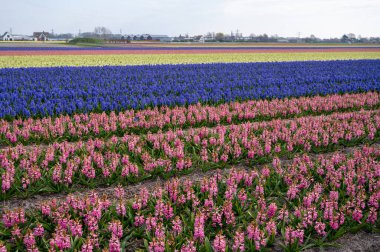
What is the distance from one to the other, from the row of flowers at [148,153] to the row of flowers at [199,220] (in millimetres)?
1136

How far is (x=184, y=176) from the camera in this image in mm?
9430

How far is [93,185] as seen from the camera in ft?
28.0

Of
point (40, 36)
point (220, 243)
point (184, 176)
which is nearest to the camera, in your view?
point (220, 243)

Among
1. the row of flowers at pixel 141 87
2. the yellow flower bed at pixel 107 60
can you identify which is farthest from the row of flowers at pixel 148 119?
the yellow flower bed at pixel 107 60

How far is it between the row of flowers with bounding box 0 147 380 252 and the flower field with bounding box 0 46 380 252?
25mm

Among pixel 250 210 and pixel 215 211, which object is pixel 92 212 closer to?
pixel 215 211

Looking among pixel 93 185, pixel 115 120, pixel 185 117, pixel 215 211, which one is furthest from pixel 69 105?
pixel 215 211

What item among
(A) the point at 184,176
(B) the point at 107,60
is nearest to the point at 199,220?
(A) the point at 184,176

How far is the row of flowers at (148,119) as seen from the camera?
1209 centimetres

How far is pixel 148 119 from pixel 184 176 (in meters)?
5.50

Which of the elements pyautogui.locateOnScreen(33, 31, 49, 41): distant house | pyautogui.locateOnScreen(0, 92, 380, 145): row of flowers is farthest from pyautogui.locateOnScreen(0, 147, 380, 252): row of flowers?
pyautogui.locateOnScreen(33, 31, 49, 41): distant house

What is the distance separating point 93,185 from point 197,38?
15868 cm

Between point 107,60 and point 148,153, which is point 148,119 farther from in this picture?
point 107,60

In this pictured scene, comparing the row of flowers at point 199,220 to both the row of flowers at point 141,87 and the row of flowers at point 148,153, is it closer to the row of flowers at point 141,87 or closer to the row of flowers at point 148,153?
the row of flowers at point 148,153
